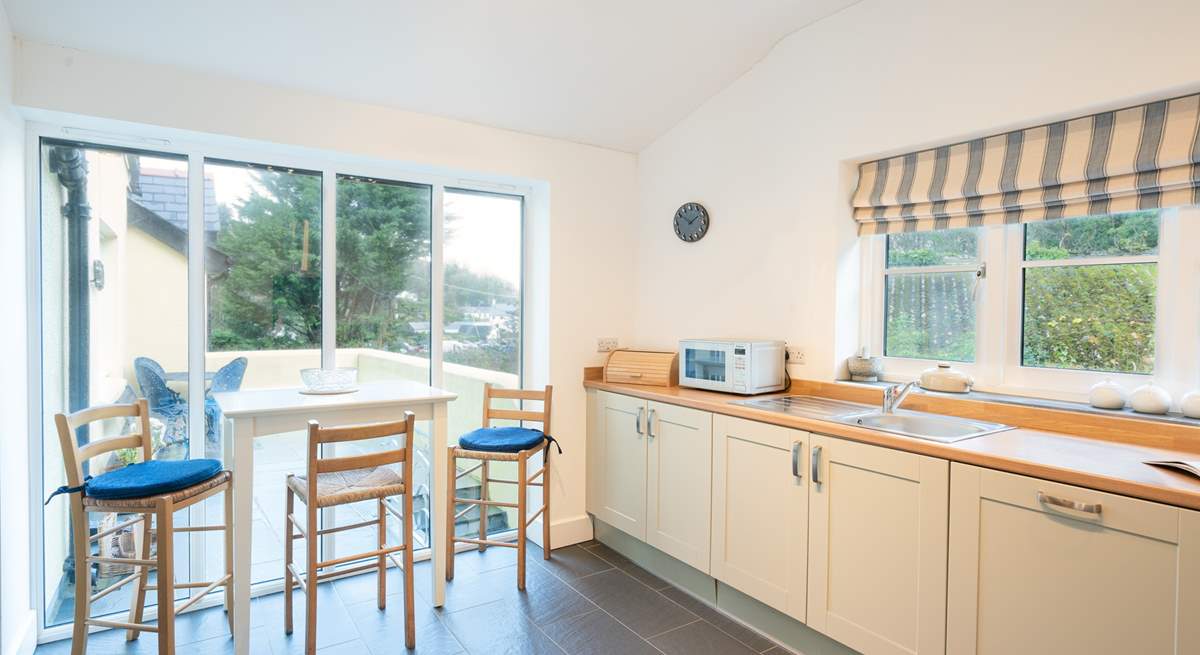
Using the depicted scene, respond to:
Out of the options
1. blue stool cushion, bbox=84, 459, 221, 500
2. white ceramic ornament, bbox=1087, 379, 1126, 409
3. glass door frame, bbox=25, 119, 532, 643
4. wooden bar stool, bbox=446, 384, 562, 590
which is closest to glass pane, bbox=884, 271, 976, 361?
white ceramic ornament, bbox=1087, 379, 1126, 409

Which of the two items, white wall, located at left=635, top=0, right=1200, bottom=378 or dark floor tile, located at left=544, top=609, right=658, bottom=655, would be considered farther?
dark floor tile, located at left=544, top=609, right=658, bottom=655

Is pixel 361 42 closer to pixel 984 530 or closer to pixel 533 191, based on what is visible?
pixel 533 191

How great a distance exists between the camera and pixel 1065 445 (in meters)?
1.90

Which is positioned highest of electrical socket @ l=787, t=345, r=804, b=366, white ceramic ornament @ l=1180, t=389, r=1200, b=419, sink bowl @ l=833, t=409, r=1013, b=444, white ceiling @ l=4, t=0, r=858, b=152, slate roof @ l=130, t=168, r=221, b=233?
white ceiling @ l=4, t=0, r=858, b=152

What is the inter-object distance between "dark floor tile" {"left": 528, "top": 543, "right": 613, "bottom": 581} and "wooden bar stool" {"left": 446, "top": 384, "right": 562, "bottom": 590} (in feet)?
0.19

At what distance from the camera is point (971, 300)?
260 cm

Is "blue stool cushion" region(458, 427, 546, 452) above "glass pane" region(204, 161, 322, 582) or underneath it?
underneath

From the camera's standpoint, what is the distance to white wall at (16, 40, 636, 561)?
7.72 ft

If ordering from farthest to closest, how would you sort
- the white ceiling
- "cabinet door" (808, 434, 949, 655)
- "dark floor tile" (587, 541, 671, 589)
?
1. "dark floor tile" (587, 541, 671, 589)
2. the white ceiling
3. "cabinet door" (808, 434, 949, 655)

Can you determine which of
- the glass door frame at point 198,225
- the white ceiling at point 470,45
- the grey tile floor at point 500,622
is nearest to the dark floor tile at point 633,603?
the grey tile floor at point 500,622

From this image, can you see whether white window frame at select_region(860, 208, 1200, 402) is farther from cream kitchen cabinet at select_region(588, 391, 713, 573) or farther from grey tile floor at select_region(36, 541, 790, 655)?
grey tile floor at select_region(36, 541, 790, 655)

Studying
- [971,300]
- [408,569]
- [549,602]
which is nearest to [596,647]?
[549,602]

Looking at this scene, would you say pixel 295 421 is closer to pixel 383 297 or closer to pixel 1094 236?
pixel 383 297

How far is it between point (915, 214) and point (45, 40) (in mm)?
3503
